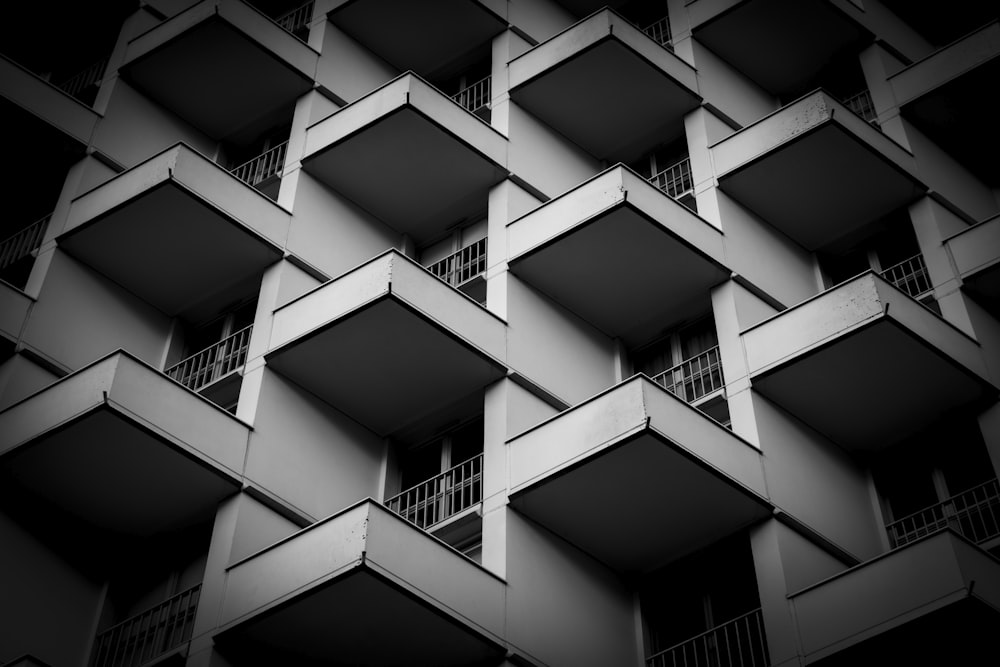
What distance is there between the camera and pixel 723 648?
60.3ft

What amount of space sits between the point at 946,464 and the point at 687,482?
4.17m

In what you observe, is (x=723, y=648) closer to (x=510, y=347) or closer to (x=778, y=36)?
(x=510, y=347)

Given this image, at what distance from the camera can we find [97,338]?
21844 mm

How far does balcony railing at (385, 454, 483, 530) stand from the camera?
20250mm

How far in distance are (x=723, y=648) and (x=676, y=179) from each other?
1002 cm

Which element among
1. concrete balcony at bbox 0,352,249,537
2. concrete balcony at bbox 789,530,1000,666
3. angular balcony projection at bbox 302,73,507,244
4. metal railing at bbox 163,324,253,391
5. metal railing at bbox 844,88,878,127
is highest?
metal railing at bbox 844,88,878,127

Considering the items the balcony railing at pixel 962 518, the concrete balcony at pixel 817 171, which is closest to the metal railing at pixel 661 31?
the concrete balcony at pixel 817 171

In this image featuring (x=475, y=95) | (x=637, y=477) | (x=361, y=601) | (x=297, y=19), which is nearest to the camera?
(x=361, y=601)

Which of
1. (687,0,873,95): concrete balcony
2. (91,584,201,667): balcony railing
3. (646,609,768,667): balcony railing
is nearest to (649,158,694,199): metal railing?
(687,0,873,95): concrete balcony

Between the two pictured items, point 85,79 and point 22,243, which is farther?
point 85,79

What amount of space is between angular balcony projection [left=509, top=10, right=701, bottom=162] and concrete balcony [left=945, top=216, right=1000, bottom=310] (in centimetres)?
638

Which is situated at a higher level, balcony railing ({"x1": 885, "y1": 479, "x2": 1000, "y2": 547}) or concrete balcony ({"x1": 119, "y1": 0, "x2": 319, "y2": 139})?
concrete balcony ({"x1": 119, "y1": 0, "x2": 319, "y2": 139})

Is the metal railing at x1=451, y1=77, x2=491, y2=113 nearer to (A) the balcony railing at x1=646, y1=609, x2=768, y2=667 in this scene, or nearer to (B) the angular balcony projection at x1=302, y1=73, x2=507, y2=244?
(B) the angular balcony projection at x1=302, y1=73, x2=507, y2=244

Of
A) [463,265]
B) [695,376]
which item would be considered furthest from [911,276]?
[463,265]
